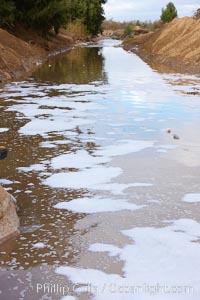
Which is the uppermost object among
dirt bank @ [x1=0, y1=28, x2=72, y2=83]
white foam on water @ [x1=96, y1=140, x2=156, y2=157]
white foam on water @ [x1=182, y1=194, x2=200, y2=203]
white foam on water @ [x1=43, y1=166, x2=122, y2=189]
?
dirt bank @ [x1=0, y1=28, x2=72, y2=83]

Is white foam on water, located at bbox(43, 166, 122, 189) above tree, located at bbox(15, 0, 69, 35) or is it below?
below

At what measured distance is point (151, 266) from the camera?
13.6 ft

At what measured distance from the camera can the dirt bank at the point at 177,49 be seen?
23641 millimetres

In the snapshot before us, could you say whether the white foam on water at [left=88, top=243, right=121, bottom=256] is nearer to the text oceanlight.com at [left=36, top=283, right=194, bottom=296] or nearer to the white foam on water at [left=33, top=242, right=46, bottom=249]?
the white foam on water at [left=33, top=242, right=46, bottom=249]

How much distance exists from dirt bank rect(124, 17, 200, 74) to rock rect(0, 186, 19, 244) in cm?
1734

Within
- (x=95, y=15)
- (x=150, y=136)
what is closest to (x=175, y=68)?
(x=150, y=136)

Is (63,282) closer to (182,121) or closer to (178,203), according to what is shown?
(178,203)

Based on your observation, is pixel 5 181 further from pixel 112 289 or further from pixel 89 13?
pixel 89 13

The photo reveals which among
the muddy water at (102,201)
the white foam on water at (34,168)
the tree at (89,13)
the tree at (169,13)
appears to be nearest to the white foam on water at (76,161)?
the muddy water at (102,201)

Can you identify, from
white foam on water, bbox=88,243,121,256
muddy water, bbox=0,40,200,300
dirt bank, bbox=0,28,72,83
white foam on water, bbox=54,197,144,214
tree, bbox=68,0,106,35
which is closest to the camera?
muddy water, bbox=0,40,200,300

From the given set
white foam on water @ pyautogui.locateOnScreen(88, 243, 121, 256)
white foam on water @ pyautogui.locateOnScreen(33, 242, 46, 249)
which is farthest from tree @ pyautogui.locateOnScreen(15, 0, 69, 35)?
white foam on water @ pyautogui.locateOnScreen(88, 243, 121, 256)

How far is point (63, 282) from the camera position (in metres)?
3.93

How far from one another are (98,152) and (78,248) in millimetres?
3340

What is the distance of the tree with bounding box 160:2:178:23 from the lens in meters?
51.1
